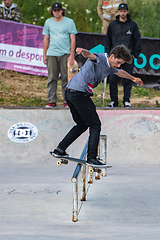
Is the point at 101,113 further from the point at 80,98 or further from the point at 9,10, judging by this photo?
the point at 9,10

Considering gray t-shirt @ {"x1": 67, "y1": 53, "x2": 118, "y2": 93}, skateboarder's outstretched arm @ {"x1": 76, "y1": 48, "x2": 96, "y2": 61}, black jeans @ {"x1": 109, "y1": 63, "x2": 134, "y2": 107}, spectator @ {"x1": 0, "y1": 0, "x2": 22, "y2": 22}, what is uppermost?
spectator @ {"x1": 0, "y1": 0, "x2": 22, "y2": 22}

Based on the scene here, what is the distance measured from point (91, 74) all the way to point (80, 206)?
1.82 meters

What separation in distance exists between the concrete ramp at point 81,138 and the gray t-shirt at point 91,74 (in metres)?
3.00

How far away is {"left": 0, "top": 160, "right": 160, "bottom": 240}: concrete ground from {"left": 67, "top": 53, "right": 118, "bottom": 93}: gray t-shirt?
162 cm

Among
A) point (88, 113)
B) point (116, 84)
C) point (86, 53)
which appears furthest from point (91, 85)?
point (116, 84)

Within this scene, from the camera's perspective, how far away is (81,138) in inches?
287

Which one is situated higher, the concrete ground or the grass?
the grass

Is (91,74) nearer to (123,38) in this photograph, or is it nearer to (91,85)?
(91,85)

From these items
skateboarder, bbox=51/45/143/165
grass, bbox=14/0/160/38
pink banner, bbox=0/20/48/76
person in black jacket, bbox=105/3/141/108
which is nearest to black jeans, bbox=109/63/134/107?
person in black jacket, bbox=105/3/141/108

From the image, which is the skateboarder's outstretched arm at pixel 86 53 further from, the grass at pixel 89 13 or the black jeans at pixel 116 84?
the grass at pixel 89 13

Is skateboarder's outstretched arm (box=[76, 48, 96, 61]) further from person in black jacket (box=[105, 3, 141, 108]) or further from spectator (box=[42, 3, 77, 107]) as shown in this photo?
person in black jacket (box=[105, 3, 141, 108])

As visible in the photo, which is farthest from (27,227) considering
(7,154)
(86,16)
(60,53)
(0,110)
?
(86,16)

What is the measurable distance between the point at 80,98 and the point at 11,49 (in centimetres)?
742

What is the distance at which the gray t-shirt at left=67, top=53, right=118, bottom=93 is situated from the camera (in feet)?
13.7
